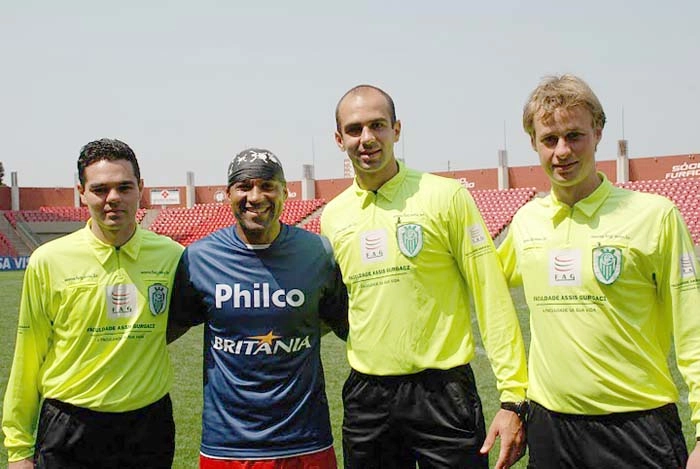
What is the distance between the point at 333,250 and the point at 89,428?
132 cm

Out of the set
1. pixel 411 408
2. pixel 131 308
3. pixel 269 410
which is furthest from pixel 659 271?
pixel 131 308

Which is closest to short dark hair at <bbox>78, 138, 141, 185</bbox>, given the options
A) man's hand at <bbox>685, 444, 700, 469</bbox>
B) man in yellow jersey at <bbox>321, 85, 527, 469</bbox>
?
man in yellow jersey at <bbox>321, 85, 527, 469</bbox>

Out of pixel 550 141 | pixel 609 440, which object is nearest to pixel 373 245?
pixel 550 141

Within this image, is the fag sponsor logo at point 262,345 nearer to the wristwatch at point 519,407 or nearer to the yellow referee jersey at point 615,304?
the wristwatch at point 519,407

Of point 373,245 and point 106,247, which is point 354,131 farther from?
point 106,247

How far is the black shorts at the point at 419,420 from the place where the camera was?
3123mm

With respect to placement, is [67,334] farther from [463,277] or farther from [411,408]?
[463,277]

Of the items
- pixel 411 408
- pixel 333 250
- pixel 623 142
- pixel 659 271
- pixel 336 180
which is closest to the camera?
pixel 659 271

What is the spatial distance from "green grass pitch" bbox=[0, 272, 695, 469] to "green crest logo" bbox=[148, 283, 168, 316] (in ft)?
8.48

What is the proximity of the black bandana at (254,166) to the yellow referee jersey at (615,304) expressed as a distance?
3.91 feet

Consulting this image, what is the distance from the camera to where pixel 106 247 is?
3.33 meters

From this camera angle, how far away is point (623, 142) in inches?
1096

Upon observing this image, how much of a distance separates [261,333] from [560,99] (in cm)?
156

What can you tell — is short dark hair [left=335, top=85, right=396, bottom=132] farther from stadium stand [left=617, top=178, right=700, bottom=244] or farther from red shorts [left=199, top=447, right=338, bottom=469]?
stadium stand [left=617, top=178, right=700, bottom=244]
